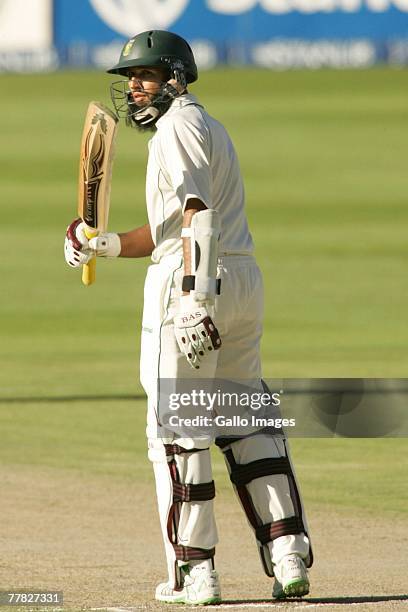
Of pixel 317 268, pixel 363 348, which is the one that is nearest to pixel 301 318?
pixel 363 348

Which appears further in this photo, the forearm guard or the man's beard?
the man's beard

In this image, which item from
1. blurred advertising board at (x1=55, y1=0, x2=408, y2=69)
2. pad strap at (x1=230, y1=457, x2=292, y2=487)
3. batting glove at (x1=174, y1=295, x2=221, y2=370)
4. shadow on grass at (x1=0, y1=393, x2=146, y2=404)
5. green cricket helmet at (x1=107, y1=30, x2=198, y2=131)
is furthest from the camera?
blurred advertising board at (x1=55, y1=0, x2=408, y2=69)

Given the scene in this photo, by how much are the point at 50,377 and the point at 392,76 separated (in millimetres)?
23661

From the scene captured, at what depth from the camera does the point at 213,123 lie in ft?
17.9

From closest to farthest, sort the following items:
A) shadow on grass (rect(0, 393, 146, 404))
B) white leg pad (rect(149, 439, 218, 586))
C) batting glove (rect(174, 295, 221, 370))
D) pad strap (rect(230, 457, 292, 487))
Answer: batting glove (rect(174, 295, 221, 370)), white leg pad (rect(149, 439, 218, 586)), pad strap (rect(230, 457, 292, 487)), shadow on grass (rect(0, 393, 146, 404))

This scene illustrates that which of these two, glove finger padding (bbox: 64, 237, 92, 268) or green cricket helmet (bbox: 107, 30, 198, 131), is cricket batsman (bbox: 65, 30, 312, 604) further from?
glove finger padding (bbox: 64, 237, 92, 268)

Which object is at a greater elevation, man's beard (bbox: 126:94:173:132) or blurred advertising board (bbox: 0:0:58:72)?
blurred advertising board (bbox: 0:0:58:72)

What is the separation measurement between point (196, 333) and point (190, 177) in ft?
1.79

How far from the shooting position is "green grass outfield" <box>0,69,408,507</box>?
33.7 feet

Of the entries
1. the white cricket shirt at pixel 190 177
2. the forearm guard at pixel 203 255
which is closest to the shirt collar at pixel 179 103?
the white cricket shirt at pixel 190 177

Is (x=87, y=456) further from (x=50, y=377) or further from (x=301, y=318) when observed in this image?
(x=301, y=318)

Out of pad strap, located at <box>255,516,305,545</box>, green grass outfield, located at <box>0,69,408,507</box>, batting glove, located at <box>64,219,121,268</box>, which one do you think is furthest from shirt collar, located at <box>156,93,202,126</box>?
green grass outfield, located at <box>0,69,408,507</box>

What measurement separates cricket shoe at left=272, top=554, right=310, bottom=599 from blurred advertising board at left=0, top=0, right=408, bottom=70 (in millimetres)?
27352

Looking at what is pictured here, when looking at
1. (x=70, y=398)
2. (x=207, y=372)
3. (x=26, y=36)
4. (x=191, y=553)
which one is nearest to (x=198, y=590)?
(x=191, y=553)
